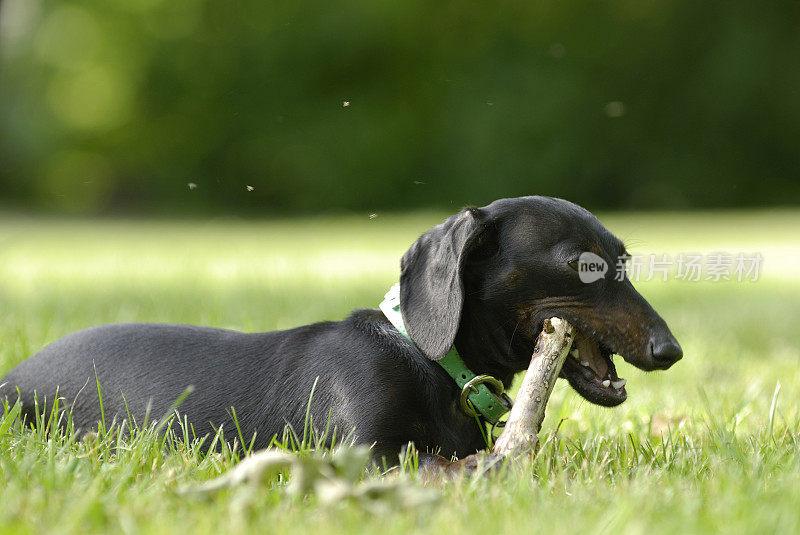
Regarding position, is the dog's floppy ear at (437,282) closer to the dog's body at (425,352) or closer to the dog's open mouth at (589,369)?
the dog's body at (425,352)

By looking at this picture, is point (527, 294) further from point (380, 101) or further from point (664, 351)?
point (380, 101)

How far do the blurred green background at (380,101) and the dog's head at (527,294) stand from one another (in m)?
18.8

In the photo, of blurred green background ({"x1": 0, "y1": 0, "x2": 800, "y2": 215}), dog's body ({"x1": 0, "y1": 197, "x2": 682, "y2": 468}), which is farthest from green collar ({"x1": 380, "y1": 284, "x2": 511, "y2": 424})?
blurred green background ({"x1": 0, "y1": 0, "x2": 800, "y2": 215})

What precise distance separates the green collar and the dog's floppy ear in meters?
0.06

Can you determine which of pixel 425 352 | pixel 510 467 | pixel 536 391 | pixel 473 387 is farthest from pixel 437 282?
pixel 510 467

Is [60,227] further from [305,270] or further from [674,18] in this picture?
[674,18]

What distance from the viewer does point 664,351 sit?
8.91 ft

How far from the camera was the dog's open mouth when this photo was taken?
2820 mm

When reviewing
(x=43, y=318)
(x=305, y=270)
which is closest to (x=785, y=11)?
(x=305, y=270)

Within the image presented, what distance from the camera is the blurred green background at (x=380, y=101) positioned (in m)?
22.4

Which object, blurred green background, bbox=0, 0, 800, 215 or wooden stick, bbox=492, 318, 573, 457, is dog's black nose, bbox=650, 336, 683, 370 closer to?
wooden stick, bbox=492, 318, 573, 457

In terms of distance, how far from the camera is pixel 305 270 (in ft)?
27.2

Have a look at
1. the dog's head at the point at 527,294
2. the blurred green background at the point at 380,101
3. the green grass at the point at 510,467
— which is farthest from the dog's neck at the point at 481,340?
the blurred green background at the point at 380,101

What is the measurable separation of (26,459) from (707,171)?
22237 mm
